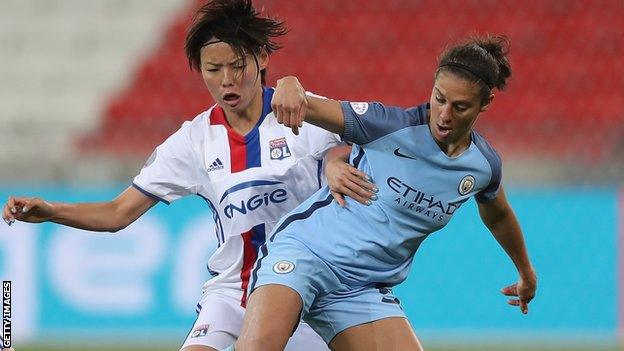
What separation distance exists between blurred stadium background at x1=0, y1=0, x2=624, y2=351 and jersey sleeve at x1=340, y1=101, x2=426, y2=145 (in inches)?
207

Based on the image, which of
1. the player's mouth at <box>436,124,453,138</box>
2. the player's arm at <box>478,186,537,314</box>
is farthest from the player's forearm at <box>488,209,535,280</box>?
the player's mouth at <box>436,124,453,138</box>

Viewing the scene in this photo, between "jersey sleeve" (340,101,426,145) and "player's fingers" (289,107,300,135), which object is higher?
"jersey sleeve" (340,101,426,145)

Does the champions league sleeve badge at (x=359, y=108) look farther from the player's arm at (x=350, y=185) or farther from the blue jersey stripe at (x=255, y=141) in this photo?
the blue jersey stripe at (x=255, y=141)

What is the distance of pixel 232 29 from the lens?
5211 mm

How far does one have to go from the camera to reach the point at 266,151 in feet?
17.2

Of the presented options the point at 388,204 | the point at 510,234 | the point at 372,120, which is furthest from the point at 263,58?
the point at 510,234

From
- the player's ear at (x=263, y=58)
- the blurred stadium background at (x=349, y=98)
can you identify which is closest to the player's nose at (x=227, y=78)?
the player's ear at (x=263, y=58)

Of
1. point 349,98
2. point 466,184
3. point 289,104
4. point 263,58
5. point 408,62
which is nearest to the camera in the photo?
point 289,104

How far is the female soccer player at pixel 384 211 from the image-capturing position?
4.80 meters

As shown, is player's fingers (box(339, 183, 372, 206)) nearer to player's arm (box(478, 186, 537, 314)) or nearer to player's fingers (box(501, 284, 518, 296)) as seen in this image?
player's arm (box(478, 186, 537, 314))

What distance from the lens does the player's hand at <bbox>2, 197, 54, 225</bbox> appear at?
191 inches

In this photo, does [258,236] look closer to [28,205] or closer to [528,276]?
[28,205]

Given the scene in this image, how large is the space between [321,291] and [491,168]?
33.9 inches

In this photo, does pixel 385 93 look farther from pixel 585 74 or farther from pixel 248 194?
pixel 248 194
